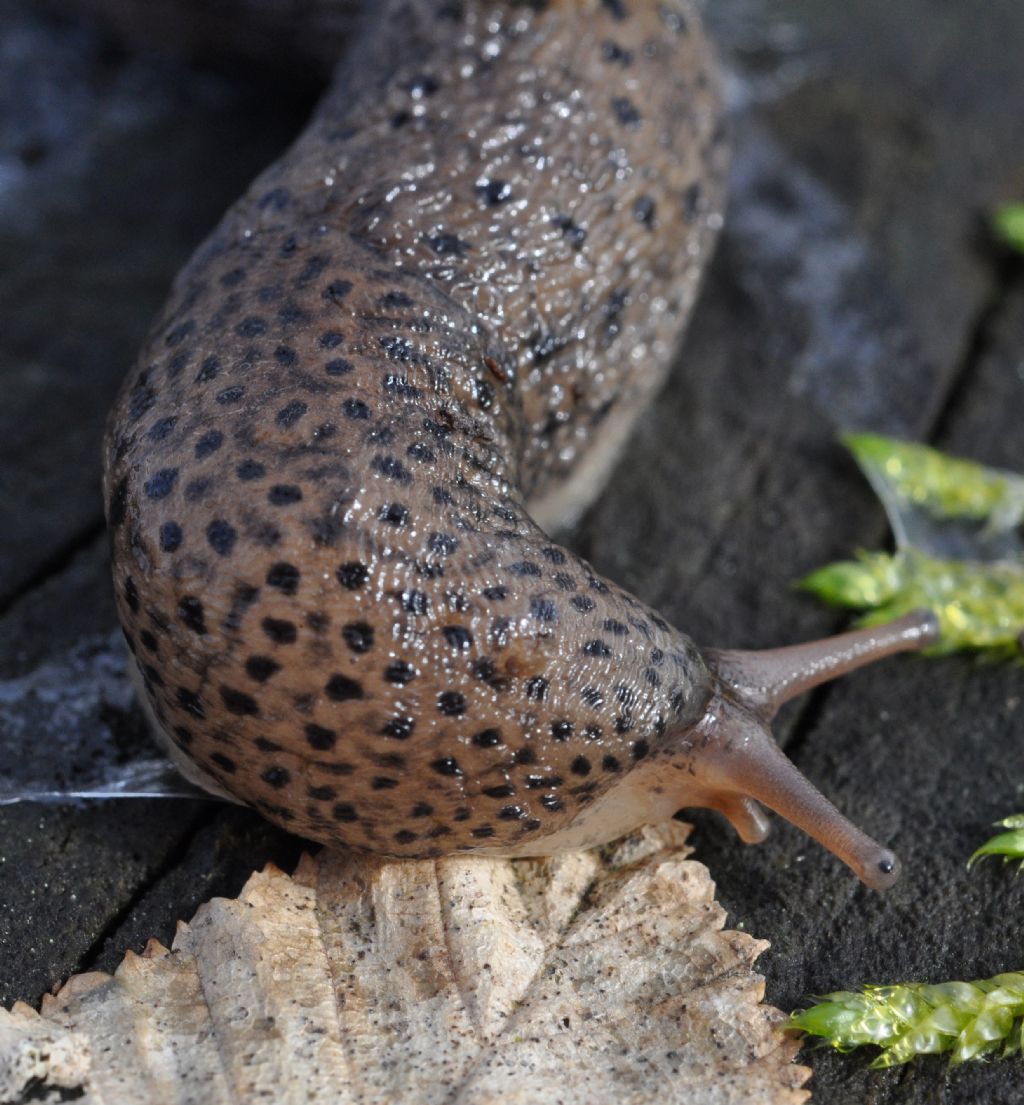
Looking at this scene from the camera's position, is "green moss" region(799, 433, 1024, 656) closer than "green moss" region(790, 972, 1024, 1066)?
No

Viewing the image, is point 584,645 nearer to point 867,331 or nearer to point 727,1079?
point 727,1079

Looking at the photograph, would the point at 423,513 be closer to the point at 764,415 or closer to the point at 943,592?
the point at 943,592

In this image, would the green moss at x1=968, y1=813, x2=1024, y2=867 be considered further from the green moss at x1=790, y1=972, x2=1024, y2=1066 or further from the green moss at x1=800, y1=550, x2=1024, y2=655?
the green moss at x1=800, y1=550, x2=1024, y2=655

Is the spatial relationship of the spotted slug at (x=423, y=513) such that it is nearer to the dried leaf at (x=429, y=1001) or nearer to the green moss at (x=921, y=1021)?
the dried leaf at (x=429, y=1001)

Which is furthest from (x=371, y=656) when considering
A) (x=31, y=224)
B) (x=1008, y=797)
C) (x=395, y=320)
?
(x=31, y=224)

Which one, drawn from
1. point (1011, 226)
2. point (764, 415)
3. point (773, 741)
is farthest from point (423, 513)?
point (1011, 226)

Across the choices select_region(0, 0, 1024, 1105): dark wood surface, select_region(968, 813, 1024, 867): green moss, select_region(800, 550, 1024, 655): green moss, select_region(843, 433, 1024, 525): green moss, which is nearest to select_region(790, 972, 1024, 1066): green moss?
select_region(0, 0, 1024, 1105): dark wood surface

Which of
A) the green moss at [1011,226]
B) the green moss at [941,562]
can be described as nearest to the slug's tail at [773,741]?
the green moss at [941,562]

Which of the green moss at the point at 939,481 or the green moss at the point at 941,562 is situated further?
the green moss at the point at 939,481

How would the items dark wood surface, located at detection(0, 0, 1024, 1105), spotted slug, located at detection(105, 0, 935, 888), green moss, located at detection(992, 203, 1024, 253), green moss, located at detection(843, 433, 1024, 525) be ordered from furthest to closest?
green moss, located at detection(992, 203, 1024, 253)
green moss, located at detection(843, 433, 1024, 525)
dark wood surface, located at detection(0, 0, 1024, 1105)
spotted slug, located at detection(105, 0, 935, 888)
